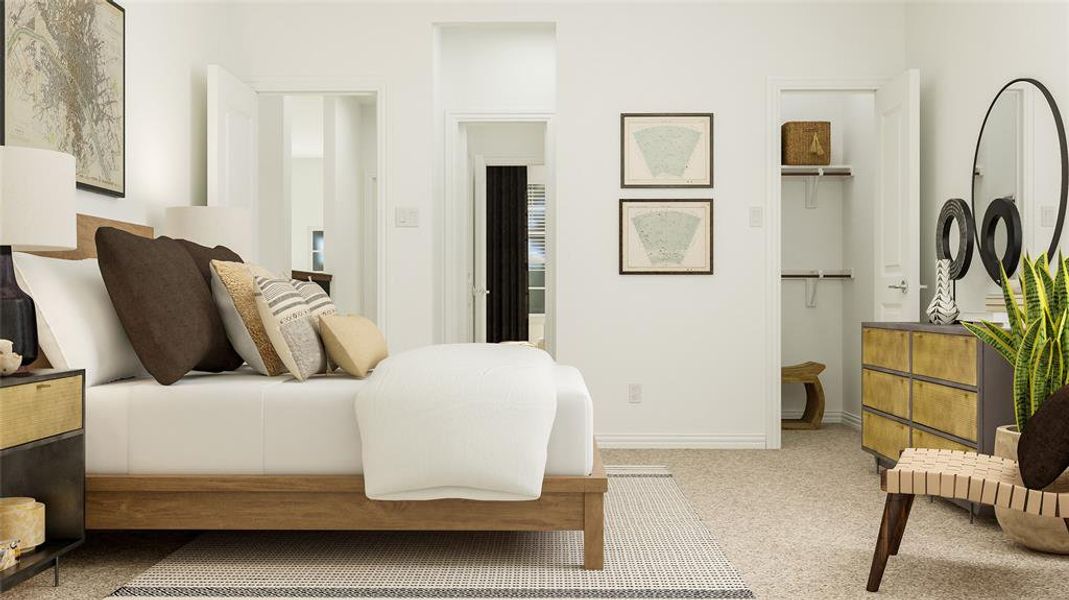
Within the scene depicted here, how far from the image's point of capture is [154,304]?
2533 millimetres

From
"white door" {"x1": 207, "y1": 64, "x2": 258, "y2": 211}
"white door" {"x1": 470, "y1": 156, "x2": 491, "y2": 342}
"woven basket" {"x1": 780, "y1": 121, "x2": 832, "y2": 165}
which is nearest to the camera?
"white door" {"x1": 207, "y1": 64, "x2": 258, "y2": 211}

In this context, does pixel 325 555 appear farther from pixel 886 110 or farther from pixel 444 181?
pixel 886 110

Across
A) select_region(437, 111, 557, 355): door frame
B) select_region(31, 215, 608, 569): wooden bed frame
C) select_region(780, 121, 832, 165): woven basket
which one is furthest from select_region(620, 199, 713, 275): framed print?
select_region(31, 215, 608, 569): wooden bed frame

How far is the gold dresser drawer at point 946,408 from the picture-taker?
9.96 feet

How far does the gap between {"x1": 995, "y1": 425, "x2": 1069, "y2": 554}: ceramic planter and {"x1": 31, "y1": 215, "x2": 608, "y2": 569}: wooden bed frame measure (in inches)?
51.6

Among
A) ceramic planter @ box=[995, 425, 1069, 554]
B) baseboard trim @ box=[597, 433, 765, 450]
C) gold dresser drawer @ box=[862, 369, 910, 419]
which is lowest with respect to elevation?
baseboard trim @ box=[597, 433, 765, 450]

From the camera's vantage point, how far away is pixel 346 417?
2.44m

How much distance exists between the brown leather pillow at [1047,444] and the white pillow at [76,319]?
257 cm

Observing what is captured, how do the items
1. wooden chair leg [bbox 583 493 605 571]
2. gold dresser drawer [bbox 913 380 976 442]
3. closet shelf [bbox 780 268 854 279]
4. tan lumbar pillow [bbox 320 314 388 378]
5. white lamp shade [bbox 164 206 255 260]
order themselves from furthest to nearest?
closet shelf [bbox 780 268 854 279], white lamp shade [bbox 164 206 255 260], gold dresser drawer [bbox 913 380 976 442], tan lumbar pillow [bbox 320 314 388 378], wooden chair leg [bbox 583 493 605 571]

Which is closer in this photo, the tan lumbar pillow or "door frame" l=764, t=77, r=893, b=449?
the tan lumbar pillow

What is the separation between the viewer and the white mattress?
2.44 metres

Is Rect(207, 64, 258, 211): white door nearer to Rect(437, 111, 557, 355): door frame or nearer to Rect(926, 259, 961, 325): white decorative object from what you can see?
Rect(437, 111, 557, 355): door frame

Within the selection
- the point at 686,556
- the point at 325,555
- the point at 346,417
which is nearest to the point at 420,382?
the point at 346,417

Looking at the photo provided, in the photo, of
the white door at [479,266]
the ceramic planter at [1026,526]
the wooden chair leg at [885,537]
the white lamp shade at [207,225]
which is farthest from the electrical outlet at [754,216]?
the white lamp shade at [207,225]
